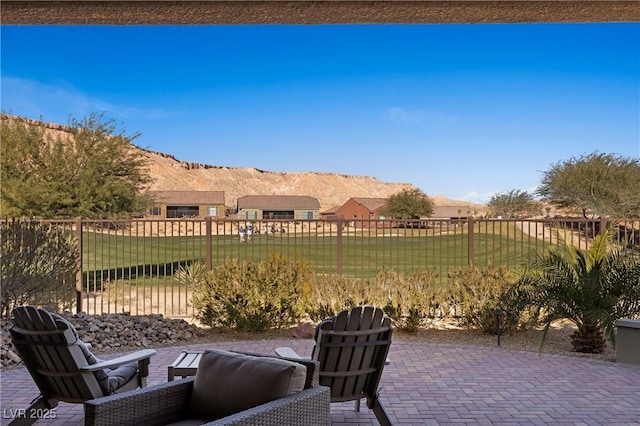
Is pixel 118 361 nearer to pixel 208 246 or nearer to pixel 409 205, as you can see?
pixel 208 246

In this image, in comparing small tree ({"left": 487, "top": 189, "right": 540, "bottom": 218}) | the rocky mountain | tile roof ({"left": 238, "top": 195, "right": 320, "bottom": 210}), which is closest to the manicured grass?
small tree ({"left": 487, "top": 189, "right": 540, "bottom": 218})

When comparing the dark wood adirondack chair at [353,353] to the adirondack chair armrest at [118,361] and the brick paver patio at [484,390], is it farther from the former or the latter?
the adirondack chair armrest at [118,361]

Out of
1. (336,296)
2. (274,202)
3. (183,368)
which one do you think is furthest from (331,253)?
(274,202)

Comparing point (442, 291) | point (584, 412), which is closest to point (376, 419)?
point (584, 412)

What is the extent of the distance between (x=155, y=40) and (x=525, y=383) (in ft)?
223

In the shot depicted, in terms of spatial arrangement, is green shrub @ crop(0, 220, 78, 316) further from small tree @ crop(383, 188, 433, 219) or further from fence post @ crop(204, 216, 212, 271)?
small tree @ crop(383, 188, 433, 219)

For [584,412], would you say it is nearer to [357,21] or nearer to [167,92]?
[357,21]

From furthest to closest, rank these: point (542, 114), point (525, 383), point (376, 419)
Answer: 1. point (542, 114)
2. point (525, 383)
3. point (376, 419)

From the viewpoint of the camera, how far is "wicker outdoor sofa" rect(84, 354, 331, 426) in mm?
2590

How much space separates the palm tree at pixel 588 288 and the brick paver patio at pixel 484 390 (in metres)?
0.47

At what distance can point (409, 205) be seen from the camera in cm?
6806

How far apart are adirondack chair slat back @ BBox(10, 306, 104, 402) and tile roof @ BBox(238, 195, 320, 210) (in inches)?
2854

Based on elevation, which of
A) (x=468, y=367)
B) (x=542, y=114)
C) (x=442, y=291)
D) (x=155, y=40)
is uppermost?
(x=155, y=40)

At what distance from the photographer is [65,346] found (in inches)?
152
